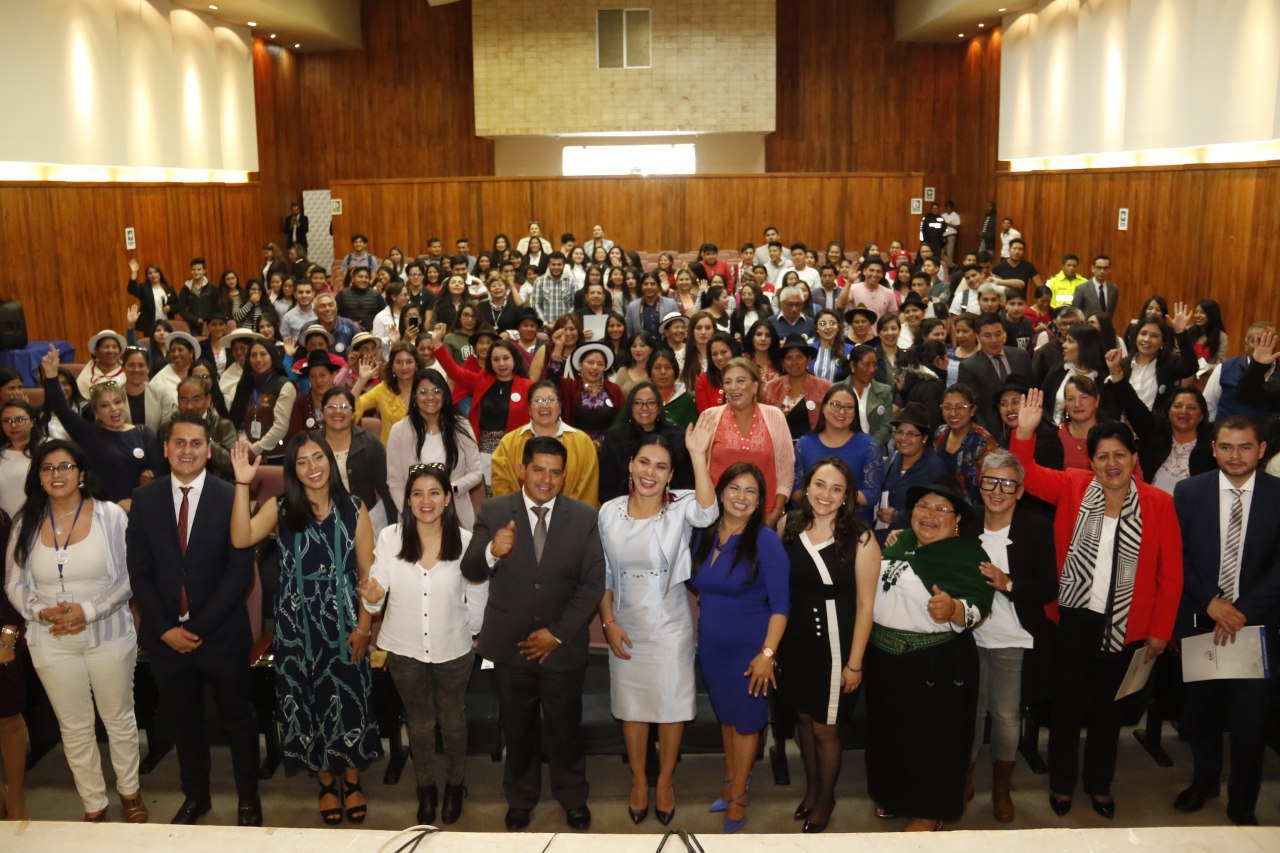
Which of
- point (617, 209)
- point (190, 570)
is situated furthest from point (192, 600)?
point (617, 209)

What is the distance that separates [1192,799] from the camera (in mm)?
4227

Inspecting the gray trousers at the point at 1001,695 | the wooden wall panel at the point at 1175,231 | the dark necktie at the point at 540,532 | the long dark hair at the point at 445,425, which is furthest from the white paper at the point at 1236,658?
the wooden wall panel at the point at 1175,231

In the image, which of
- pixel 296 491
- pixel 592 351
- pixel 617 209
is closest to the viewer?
pixel 296 491

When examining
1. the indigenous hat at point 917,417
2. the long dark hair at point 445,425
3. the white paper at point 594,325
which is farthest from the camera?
the white paper at point 594,325

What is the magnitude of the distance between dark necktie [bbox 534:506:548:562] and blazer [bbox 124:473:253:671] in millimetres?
1125

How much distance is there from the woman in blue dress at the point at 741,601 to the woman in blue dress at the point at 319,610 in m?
1.30

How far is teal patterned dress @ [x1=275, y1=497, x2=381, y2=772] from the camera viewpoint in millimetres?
4070

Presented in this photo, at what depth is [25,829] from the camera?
286 cm

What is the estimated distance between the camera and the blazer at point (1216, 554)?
401cm

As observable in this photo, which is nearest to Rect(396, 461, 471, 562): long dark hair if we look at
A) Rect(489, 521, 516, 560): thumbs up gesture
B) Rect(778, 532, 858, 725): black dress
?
Rect(489, 521, 516, 560): thumbs up gesture

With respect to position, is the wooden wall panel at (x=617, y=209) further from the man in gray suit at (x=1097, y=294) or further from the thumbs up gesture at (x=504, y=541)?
the thumbs up gesture at (x=504, y=541)

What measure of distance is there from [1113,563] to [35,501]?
404 centimetres

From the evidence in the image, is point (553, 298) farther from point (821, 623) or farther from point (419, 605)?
point (821, 623)

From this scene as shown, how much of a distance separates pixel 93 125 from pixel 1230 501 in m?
12.3
